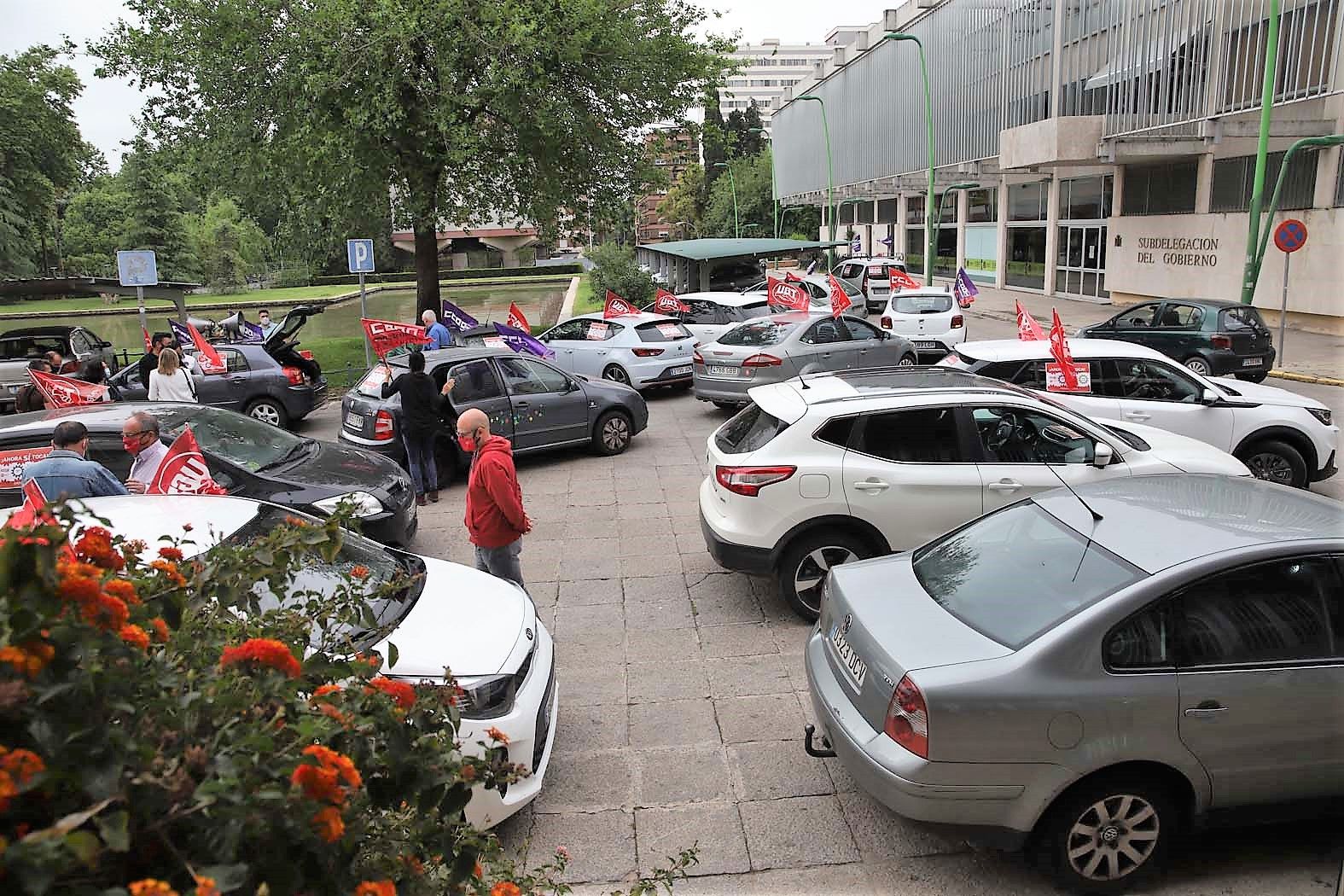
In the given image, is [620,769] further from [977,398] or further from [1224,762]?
[977,398]

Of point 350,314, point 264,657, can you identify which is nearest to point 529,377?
point 264,657

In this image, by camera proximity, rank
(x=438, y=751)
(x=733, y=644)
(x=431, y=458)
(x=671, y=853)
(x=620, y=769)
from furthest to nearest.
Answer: (x=431, y=458) < (x=733, y=644) < (x=620, y=769) < (x=671, y=853) < (x=438, y=751)

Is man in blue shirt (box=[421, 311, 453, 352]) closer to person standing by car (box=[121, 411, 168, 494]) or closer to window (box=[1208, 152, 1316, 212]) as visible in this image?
person standing by car (box=[121, 411, 168, 494])

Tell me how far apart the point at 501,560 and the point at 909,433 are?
300cm

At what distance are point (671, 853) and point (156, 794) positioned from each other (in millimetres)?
3338

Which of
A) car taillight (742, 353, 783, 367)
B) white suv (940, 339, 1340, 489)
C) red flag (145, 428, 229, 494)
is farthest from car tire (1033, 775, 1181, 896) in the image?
car taillight (742, 353, 783, 367)

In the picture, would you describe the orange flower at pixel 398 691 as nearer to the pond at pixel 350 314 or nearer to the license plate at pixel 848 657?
the license plate at pixel 848 657

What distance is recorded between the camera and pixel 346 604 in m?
2.92

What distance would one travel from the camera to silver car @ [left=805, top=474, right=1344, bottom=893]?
12.9 feet

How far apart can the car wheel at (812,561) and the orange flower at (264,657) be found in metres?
5.27

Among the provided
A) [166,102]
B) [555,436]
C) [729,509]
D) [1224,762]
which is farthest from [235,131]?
[1224,762]

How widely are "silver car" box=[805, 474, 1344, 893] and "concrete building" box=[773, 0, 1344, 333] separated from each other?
21.5m

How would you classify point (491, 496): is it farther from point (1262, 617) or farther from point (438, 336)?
point (438, 336)

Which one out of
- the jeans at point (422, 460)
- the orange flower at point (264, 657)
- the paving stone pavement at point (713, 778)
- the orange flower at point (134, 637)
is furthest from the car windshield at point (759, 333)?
the orange flower at point (134, 637)
